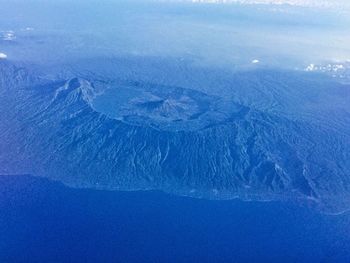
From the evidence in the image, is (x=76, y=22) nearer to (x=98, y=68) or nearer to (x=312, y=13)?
(x=98, y=68)

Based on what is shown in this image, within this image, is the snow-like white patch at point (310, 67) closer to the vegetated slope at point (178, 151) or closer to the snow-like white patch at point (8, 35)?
the vegetated slope at point (178, 151)

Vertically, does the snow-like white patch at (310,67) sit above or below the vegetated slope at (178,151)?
above

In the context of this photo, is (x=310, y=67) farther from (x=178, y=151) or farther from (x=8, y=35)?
(x=8, y=35)

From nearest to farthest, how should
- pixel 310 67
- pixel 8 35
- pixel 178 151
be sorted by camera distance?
1. pixel 178 151
2. pixel 310 67
3. pixel 8 35

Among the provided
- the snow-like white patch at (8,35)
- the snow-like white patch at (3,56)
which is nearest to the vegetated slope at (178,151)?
the snow-like white patch at (3,56)

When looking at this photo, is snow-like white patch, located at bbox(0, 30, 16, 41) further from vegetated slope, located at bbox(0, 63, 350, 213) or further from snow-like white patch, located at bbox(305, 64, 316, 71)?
snow-like white patch, located at bbox(305, 64, 316, 71)

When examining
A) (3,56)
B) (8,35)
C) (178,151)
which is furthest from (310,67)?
(8,35)

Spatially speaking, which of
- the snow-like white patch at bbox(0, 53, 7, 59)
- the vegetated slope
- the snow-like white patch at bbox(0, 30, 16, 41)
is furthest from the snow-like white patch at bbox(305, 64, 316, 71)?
the snow-like white patch at bbox(0, 30, 16, 41)

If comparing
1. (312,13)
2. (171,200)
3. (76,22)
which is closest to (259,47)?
(76,22)
